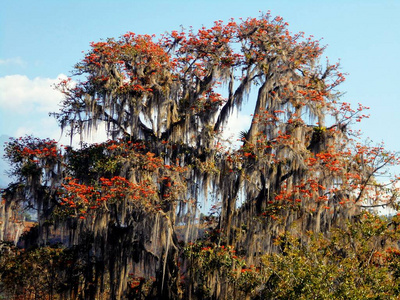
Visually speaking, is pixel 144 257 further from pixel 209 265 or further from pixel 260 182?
pixel 260 182

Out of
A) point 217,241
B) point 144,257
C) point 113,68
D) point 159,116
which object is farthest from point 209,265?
point 113,68

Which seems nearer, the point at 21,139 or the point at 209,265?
the point at 209,265

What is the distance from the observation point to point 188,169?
20.1m

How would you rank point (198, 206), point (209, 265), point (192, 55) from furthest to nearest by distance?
point (192, 55) < point (198, 206) < point (209, 265)

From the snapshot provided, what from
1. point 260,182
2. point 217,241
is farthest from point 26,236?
point 260,182

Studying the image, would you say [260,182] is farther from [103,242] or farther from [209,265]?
[103,242]

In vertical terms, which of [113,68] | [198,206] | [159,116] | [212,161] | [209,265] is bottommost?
[209,265]

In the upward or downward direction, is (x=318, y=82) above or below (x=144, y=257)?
above

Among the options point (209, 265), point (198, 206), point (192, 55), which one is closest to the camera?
point (209, 265)

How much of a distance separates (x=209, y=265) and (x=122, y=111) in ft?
22.8

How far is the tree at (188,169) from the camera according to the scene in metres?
19.0

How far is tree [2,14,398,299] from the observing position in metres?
19.0

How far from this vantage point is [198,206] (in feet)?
65.5

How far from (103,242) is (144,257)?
1.91 metres
